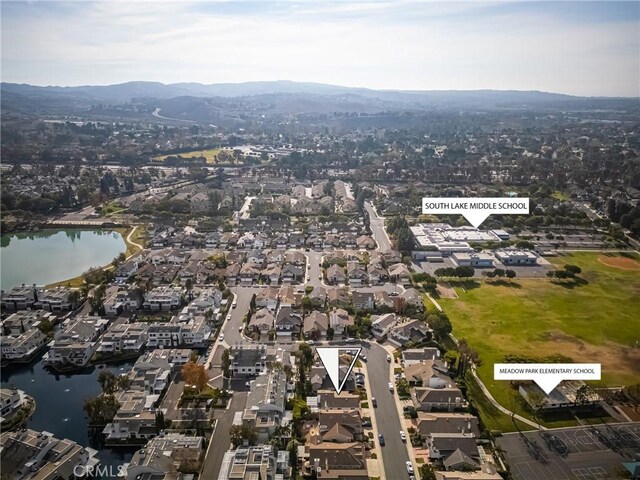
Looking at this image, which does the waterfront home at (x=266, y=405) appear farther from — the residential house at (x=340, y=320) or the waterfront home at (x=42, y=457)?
the waterfront home at (x=42, y=457)

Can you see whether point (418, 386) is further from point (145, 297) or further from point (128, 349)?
point (145, 297)

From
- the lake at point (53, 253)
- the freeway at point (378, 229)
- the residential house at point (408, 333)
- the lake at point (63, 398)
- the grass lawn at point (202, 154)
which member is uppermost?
the grass lawn at point (202, 154)

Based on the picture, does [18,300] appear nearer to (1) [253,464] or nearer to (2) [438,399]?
(1) [253,464]

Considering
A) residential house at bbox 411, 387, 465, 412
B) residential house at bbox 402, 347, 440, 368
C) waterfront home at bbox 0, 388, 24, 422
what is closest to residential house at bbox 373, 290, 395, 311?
residential house at bbox 402, 347, 440, 368

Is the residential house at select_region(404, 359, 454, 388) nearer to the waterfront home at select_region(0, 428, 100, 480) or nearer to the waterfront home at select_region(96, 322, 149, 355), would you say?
the waterfront home at select_region(0, 428, 100, 480)

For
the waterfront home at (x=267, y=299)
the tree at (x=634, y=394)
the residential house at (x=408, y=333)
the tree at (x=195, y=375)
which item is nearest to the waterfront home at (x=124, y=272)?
the waterfront home at (x=267, y=299)

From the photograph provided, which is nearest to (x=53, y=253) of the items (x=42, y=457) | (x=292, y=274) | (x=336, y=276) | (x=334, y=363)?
(x=292, y=274)

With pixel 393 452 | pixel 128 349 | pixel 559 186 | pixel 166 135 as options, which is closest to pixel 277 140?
pixel 166 135
